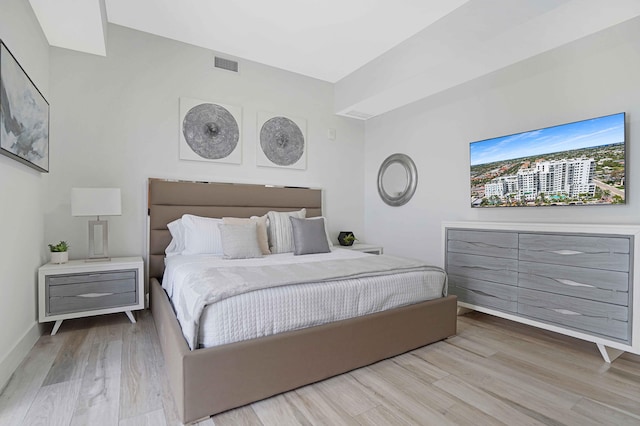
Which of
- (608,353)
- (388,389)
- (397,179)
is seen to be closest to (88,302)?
(388,389)

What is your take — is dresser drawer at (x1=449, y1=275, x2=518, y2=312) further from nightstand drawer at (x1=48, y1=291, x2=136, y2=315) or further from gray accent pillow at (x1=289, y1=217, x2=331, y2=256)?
nightstand drawer at (x1=48, y1=291, x2=136, y2=315)

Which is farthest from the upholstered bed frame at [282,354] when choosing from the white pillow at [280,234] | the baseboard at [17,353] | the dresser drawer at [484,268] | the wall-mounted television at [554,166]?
the wall-mounted television at [554,166]

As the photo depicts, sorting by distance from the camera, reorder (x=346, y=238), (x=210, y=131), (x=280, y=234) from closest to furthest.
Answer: (x=280, y=234) → (x=210, y=131) → (x=346, y=238)

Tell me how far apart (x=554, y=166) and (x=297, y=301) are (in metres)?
2.44

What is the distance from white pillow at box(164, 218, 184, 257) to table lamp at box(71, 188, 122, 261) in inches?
19.9

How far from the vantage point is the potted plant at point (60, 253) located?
8.47 ft

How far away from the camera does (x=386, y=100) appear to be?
12.5ft

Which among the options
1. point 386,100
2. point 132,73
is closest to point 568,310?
point 386,100

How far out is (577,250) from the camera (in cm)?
228

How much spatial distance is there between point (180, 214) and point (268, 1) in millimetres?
2178

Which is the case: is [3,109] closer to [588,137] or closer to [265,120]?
[265,120]

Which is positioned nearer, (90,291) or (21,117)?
(21,117)

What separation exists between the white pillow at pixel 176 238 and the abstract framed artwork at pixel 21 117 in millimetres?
1088

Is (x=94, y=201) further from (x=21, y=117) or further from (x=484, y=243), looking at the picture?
(x=484, y=243)
